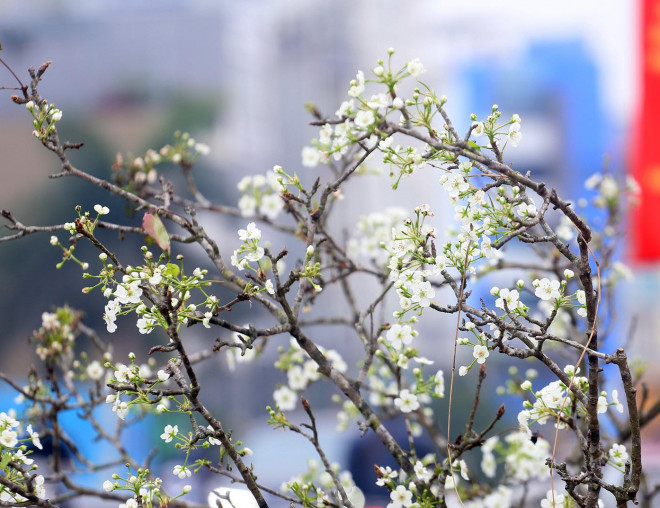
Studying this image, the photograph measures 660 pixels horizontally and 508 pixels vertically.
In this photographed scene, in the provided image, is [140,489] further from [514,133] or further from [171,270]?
[514,133]

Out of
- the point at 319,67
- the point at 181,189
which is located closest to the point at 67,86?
the point at 181,189

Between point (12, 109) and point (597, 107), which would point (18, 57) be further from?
point (597, 107)

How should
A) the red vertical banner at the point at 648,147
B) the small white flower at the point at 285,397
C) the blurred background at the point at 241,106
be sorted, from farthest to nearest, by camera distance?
the blurred background at the point at 241,106, the red vertical banner at the point at 648,147, the small white flower at the point at 285,397

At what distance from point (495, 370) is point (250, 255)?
10536 mm

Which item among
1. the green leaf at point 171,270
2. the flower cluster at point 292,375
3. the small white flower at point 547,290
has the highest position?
the flower cluster at point 292,375

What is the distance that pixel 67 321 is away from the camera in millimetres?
1703

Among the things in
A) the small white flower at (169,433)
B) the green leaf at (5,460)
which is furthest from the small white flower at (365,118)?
the green leaf at (5,460)

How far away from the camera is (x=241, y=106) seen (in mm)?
12148

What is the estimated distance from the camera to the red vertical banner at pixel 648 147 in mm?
5648

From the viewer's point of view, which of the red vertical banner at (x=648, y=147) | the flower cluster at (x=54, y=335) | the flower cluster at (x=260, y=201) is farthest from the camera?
the red vertical banner at (x=648, y=147)

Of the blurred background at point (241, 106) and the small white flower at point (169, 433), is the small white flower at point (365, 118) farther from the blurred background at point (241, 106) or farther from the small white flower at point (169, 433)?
the blurred background at point (241, 106)

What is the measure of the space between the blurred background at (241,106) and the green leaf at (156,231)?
4.98 meters

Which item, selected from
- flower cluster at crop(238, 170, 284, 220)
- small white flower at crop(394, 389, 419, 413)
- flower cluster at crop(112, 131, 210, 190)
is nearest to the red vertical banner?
flower cluster at crop(238, 170, 284, 220)

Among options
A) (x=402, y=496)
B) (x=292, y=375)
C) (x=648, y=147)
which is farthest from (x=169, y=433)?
(x=648, y=147)
